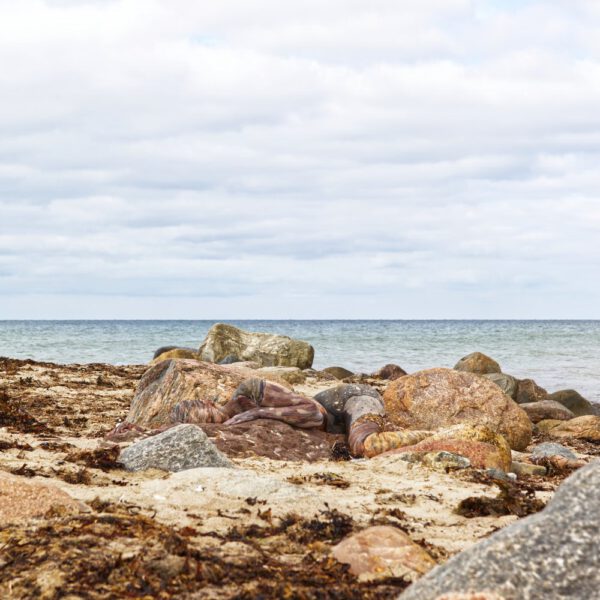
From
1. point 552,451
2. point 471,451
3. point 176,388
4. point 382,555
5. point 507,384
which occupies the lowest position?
point 552,451

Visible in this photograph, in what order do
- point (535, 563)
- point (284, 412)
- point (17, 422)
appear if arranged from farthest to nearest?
point (284, 412) → point (17, 422) → point (535, 563)

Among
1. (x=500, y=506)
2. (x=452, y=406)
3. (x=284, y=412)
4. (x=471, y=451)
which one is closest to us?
(x=500, y=506)

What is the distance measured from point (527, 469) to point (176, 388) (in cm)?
462

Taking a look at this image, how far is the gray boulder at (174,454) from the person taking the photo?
6391 mm

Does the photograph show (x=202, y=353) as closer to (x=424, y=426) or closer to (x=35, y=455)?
(x=424, y=426)

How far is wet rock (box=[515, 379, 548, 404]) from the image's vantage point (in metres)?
17.7

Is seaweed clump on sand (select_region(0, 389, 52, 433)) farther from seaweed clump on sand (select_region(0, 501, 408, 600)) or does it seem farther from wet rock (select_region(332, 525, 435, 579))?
wet rock (select_region(332, 525, 435, 579))

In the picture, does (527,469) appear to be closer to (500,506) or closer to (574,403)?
(500,506)

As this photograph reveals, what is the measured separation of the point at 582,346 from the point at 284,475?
3658 centimetres

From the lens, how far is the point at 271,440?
8.18 metres

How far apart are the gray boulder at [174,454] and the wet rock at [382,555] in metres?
2.61

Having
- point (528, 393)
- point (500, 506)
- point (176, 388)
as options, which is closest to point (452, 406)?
point (176, 388)

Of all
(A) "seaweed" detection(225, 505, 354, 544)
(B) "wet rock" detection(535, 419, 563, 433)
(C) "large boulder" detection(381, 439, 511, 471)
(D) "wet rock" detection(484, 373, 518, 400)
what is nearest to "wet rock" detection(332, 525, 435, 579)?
(A) "seaweed" detection(225, 505, 354, 544)

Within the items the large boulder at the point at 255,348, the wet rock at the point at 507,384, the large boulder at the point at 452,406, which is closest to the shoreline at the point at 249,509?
the large boulder at the point at 452,406
